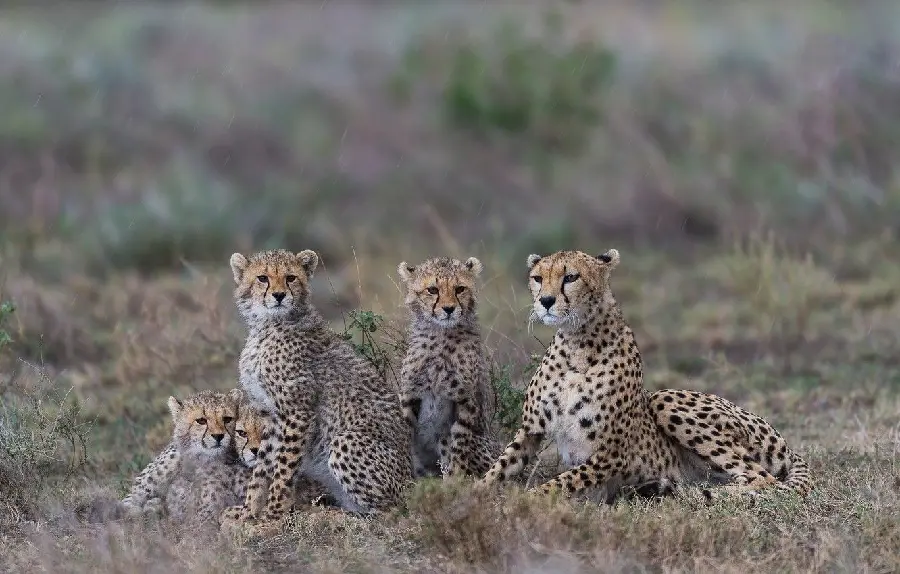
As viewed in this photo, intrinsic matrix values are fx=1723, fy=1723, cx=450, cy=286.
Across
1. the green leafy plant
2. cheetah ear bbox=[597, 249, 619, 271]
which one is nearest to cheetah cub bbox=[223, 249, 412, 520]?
cheetah ear bbox=[597, 249, 619, 271]

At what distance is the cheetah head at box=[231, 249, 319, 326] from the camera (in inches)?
245

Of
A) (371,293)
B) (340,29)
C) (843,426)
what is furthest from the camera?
(340,29)

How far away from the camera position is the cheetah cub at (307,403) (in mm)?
5988

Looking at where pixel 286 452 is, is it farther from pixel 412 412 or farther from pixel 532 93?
pixel 532 93

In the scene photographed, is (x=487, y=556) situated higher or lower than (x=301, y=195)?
lower

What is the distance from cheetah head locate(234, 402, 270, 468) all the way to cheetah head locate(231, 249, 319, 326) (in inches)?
13.9

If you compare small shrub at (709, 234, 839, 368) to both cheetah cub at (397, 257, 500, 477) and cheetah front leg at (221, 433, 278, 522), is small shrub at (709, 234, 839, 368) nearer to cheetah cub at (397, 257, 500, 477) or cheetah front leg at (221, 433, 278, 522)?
cheetah cub at (397, 257, 500, 477)

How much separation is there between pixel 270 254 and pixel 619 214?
23.3ft

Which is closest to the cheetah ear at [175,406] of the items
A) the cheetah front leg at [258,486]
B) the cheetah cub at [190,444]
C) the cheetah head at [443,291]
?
the cheetah cub at [190,444]

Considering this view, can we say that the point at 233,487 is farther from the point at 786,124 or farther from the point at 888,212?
the point at 786,124

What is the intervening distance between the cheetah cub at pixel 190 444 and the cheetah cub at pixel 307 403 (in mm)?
142

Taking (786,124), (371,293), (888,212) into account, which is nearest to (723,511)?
(371,293)

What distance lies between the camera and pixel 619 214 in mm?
13102

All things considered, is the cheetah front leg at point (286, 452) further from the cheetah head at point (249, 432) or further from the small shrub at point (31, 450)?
the small shrub at point (31, 450)
